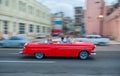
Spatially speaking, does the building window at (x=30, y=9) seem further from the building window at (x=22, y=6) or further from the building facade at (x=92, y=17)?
the building facade at (x=92, y=17)

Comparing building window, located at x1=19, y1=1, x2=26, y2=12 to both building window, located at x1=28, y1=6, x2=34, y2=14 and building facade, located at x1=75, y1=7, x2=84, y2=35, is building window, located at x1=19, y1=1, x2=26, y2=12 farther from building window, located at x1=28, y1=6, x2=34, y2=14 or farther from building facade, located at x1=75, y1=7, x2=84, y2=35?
building facade, located at x1=75, y1=7, x2=84, y2=35

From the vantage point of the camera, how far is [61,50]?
49.8ft

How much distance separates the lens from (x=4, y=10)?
36219 mm

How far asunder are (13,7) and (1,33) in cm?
645

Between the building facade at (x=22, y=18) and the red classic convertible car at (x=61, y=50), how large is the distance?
20.5 metres

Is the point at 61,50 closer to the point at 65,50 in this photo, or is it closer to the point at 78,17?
the point at 65,50

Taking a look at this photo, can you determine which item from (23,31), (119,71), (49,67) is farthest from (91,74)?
(23,31)

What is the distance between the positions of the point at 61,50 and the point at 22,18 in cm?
3048

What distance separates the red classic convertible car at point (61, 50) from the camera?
15.2 metres

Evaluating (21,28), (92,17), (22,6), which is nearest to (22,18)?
(21,28)

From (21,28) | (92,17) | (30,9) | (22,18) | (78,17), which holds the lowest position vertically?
(21,28)

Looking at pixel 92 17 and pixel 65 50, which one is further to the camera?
pixel 92 17

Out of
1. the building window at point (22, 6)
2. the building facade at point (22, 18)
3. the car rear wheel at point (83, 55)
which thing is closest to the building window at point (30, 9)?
the building facade at point (22, 18)

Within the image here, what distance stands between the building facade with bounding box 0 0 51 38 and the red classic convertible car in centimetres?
2054
